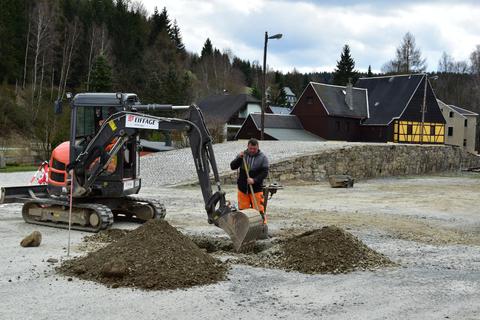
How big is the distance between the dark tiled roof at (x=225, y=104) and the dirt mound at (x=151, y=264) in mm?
66971

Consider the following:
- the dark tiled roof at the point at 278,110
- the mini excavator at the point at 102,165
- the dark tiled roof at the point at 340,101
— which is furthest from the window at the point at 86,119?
the dark tiled roof at the point at 278,110

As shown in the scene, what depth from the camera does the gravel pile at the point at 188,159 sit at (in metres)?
24.0

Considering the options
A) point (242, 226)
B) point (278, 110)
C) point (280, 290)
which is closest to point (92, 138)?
point (242, 226)

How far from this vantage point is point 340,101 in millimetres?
57031

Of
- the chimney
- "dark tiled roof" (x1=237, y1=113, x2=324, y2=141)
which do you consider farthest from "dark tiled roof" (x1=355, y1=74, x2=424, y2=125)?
"dark tiled roof" (x1=237, y1=113, x2=324, y2=141)

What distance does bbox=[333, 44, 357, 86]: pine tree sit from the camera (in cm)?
8712

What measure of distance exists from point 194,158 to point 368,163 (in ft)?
74.0

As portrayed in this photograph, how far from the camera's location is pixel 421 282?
7387 millimetres

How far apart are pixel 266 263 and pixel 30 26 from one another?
59.3 m

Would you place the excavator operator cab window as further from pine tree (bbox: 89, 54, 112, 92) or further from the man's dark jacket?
pine tree (bbox: 89, 54, 112, 92)

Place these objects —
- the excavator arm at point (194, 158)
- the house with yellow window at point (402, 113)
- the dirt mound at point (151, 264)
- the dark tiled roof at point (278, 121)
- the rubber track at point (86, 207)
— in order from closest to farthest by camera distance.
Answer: the dirt mound at point (151, 264)
the excavator arm at point (194, 158)
the rubber track at point (86, 207)
the dark tiled roof at point (278, 121)
the house with yellow window at point (402, 113)

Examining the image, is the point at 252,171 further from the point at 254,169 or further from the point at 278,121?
the point at 278,121

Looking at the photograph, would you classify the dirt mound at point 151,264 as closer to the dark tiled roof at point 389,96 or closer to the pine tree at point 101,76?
the pine tree at point 101,76

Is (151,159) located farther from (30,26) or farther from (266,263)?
(30,26)
